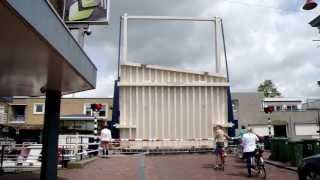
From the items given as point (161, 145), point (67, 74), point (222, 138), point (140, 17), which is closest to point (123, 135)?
point (161, 145)

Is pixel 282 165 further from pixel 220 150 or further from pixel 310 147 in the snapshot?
pixel 220 150

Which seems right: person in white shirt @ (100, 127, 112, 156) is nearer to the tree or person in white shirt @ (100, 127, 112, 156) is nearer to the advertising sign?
the advertising sign

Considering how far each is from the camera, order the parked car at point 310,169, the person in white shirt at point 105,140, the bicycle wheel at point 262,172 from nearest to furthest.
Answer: the parked car at point 310,169 < the bicycle wheel at point 262,172 < the person in white shirt at point 105,140

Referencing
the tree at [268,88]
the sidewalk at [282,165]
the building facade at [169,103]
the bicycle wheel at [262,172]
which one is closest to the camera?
the bicycle wheel at [262,172]

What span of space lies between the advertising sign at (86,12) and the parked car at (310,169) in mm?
11440

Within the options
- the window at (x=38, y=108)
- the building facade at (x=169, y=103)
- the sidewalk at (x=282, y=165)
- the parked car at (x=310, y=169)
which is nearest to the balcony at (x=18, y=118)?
the window at (x=38, y=108)

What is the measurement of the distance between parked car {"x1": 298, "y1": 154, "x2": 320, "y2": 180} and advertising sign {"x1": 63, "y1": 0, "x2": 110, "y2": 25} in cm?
1144

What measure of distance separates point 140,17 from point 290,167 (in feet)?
43.1

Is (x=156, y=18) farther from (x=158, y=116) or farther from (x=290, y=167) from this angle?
(x=290, y=167)

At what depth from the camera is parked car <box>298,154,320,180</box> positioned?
10516 millimetres

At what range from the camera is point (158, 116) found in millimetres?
24766

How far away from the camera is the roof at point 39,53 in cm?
657

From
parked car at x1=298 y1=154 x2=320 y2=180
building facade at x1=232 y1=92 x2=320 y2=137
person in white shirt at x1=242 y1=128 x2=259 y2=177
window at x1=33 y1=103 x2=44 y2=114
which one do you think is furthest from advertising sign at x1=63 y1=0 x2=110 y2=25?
building facade at x1=232 y1=92 x2=320 y2=137

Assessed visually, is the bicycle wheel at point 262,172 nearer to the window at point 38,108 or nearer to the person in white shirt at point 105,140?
the person in white shirt at point 105,140
